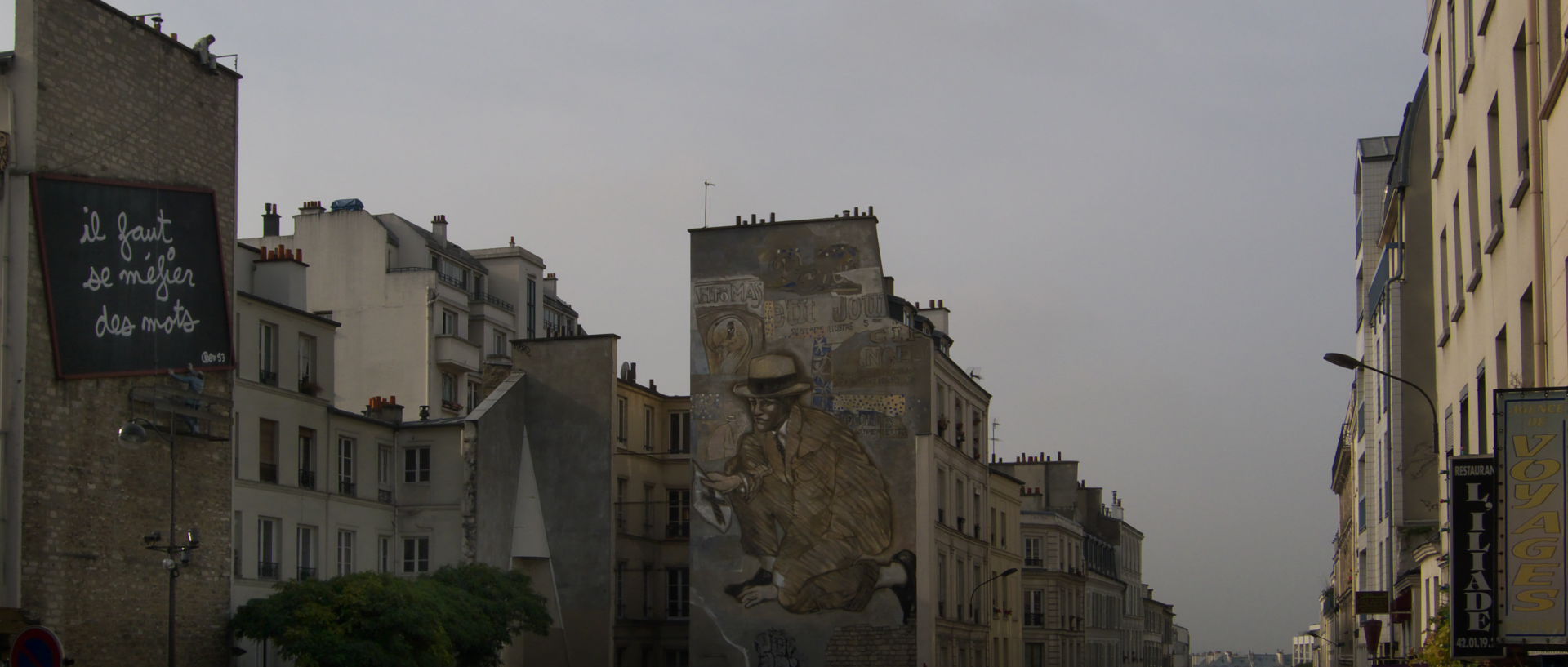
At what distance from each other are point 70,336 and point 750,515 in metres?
19.4

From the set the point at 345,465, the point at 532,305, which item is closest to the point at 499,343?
the point at 532,305

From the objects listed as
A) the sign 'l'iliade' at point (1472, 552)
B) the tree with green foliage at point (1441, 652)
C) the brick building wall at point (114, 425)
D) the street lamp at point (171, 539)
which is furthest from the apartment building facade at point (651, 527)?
the sign 'l'iliade' at point (1472, 552)

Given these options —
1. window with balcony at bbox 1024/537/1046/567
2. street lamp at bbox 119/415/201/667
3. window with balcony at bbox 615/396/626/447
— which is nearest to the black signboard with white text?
street lamp at bbox 119/415/201/667

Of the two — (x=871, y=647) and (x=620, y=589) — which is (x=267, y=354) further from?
(x=871, y=647)

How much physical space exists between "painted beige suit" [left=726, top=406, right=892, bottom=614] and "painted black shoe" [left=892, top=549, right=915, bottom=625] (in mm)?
461

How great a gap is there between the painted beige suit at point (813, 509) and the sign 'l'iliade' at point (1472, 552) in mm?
29685

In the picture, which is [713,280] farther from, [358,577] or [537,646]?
[358,577]

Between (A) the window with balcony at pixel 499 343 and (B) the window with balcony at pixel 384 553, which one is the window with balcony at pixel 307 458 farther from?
(A) the window with balcony at pixel 499 343

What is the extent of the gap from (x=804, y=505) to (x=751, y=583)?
2457 mm

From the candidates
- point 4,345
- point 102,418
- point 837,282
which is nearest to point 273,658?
point 102,418

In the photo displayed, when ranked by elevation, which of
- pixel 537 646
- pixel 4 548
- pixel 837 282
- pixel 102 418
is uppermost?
pixel 837 282

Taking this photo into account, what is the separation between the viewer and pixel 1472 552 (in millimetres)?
14172

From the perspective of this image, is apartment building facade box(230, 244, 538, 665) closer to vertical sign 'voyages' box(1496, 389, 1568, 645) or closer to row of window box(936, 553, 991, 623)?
row of window box(936, 553, 991, 623)

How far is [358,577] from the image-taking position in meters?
32.4
